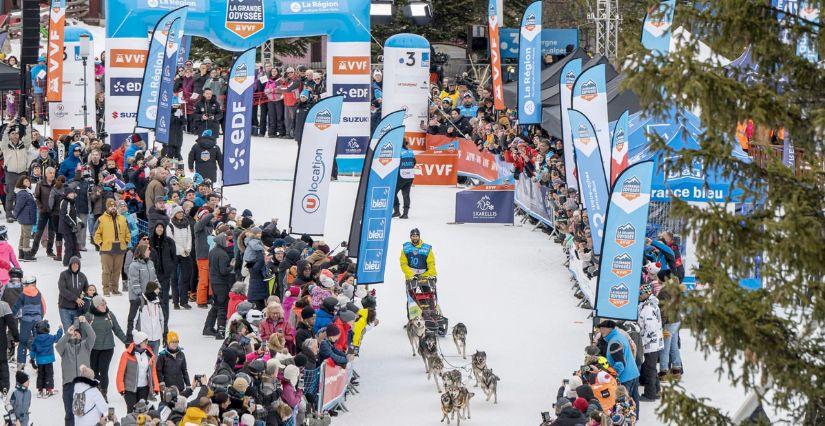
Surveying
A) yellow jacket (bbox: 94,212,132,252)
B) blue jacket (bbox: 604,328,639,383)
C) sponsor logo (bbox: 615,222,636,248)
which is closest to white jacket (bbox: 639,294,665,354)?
sponsor logo (bbox: 615,222,636,248)

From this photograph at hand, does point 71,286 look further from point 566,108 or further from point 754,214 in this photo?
point 754,214

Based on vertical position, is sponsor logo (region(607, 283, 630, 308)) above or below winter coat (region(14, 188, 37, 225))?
below

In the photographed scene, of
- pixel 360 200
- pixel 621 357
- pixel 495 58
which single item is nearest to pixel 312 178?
pixel 360 200

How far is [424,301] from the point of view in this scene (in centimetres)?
1945

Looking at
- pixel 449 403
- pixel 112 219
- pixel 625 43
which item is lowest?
pixel 449 403

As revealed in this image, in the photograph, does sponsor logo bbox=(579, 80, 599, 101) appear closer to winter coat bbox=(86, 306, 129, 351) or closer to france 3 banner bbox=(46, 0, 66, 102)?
winter coat bbox=(86, 306, 129, 351)

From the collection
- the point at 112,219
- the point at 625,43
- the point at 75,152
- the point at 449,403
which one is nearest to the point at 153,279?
the point at 112,219

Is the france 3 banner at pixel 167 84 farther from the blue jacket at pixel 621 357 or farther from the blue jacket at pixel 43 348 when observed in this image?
the blue jacket at pixel 621 357

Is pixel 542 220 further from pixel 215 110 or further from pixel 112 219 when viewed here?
pixel 112 219

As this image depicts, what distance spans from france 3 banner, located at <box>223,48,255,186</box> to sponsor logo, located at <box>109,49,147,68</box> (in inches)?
210

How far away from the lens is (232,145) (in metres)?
21.8

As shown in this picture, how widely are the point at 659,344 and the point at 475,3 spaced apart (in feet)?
91.4

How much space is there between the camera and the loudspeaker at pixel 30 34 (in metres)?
27.5

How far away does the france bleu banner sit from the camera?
18.6 m
